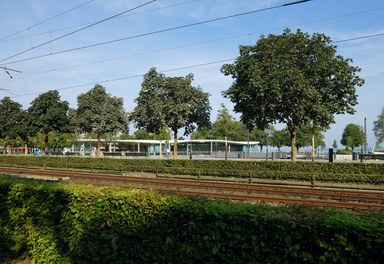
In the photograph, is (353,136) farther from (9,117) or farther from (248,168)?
(9,117)

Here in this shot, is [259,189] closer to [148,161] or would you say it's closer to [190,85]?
[148,161]

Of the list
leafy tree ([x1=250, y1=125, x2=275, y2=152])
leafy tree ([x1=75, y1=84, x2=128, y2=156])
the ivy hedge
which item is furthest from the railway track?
leafy tree ([x1=250, y1=125, x2=275, y2=152])

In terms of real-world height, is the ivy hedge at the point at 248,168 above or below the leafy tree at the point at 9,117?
below

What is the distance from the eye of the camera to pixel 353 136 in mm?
75625

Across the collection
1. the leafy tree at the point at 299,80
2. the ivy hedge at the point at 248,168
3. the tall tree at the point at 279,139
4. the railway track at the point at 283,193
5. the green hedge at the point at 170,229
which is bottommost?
the railway track at the point at 283,193

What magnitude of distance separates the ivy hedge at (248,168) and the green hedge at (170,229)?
1543 cm

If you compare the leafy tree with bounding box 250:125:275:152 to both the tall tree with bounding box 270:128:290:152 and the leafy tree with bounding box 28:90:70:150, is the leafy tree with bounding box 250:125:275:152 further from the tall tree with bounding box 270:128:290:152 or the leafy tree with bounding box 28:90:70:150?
the leafy tree with bounding box 28:90:70:150

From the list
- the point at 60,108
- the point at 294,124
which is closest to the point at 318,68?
the point at 294,124

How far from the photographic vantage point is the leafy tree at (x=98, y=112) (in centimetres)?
4112

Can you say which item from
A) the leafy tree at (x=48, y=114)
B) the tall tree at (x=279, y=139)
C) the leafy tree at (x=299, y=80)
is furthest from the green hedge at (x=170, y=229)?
the tall tree at (x=279, y=139)

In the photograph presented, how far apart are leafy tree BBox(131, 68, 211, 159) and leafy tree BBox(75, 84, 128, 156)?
7899 millimetres

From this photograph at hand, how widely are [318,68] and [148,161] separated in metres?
15.2

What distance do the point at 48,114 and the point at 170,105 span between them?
21645 mm

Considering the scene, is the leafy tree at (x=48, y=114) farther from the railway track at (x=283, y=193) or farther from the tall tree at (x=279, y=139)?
the tall tree at (x=279, y=139)
